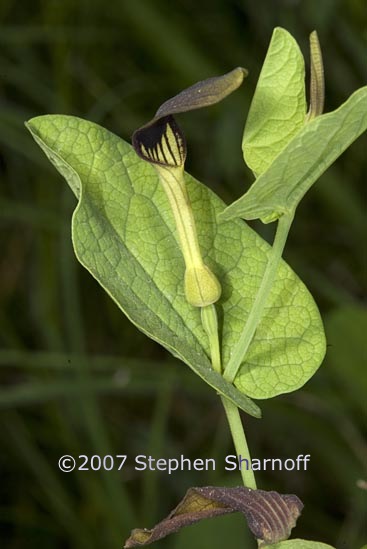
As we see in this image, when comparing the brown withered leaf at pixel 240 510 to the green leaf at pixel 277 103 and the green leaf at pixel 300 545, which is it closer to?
the green leaf at pixel 300 545

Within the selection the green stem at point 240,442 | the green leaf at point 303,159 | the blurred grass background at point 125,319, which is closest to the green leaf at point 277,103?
the green leaf at point 303,159

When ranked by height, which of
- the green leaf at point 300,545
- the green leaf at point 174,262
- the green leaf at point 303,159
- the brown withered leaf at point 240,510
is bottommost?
the green leaf at point 300,545

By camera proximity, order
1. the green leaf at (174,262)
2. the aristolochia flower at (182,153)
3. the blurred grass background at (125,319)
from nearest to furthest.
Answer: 1. the aristolochia flower at (182,153)
2. the green leaf at (174,262)
3. the blurred grass background at (125,319)

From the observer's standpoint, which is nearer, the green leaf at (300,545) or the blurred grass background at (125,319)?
the green leaf at (300,545)

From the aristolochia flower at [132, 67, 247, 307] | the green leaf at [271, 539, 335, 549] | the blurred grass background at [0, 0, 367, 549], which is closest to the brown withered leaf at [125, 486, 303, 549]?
the green leaf at [271, 539, 335, 549]

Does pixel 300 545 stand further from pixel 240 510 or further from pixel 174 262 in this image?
pixel 174 262
